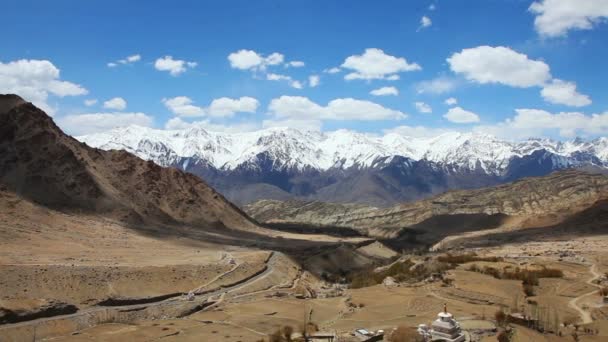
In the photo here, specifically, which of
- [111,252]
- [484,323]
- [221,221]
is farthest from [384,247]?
[484,323]

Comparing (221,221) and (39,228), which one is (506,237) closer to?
(221,221)

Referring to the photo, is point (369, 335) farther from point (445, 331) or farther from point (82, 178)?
point (82, 178)

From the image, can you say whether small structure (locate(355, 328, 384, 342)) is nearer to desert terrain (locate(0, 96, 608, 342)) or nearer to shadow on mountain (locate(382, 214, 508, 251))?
desert terrain (locate(0, 96, 608, 342))

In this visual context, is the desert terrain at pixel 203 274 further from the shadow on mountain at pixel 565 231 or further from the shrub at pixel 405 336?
the shrub at pixel 405 336

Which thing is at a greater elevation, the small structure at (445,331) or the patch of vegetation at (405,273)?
the small structure at (445,331)

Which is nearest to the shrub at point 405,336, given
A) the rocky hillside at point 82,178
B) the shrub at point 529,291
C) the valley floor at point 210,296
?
the valley floor at point 210,296

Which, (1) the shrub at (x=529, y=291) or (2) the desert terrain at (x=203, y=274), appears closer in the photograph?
(2) the desert terrain at (x=203, y=274)

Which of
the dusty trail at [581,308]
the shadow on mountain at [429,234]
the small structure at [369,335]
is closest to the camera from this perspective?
the small structure at [369,335]

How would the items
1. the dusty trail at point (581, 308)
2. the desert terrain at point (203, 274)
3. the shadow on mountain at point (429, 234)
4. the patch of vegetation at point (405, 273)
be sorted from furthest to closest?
the shadow on mountain at point (429, 234)
the patch of vegetation at point (405, 273)
the desert terrain at point (203, 274)
the dusty trail at point (581, 308)
